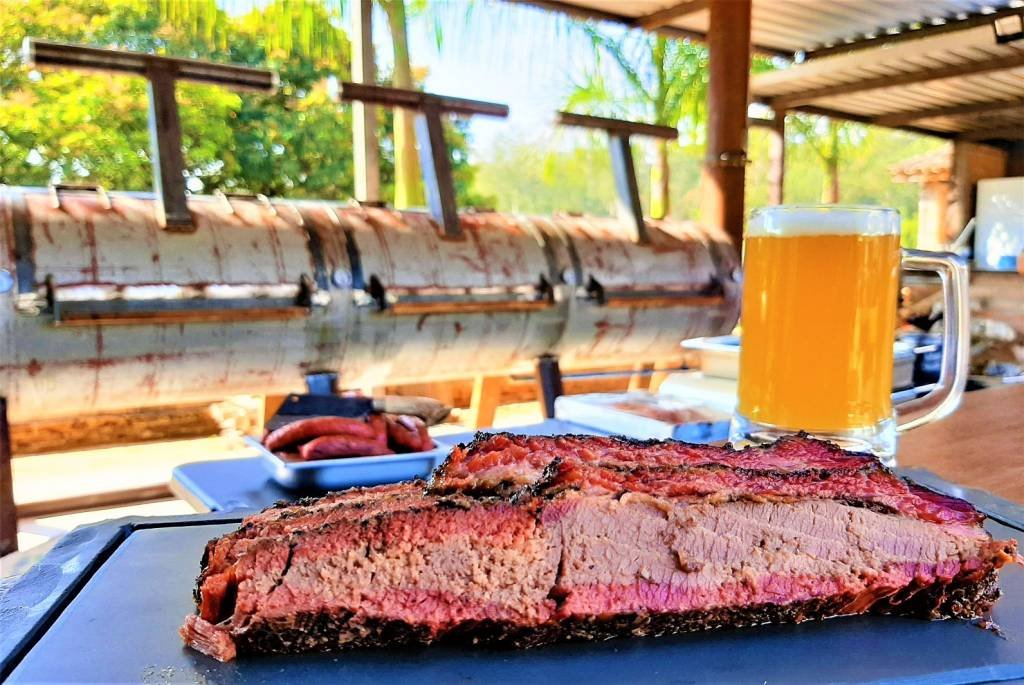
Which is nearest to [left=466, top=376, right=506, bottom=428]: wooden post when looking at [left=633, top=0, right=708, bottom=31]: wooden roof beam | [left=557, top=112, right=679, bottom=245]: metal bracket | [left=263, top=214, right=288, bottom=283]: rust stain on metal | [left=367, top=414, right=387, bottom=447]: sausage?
[left=557, top=112, right=679, bottom=245]: metal bracket

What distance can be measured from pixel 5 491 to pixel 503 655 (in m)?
3.02

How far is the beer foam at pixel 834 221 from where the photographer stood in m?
1.19

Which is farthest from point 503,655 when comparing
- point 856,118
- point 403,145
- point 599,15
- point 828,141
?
point 828,141

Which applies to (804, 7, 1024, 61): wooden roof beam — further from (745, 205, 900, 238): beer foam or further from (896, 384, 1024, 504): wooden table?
(745, 205, 900, 238): beer foam

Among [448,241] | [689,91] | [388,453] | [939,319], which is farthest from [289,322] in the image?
[689,91]

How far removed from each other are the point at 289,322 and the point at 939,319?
6535mm

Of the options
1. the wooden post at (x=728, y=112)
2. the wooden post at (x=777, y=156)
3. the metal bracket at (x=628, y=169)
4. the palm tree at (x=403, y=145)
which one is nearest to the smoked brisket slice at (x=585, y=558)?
the metal bracket at (x=628, y=169)

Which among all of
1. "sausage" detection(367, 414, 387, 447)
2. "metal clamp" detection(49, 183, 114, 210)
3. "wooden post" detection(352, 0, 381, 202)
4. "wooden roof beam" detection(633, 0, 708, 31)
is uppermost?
"wooden roof beam" detection(633, 0, 708, 31)

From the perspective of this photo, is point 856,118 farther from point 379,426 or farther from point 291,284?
point 379,426

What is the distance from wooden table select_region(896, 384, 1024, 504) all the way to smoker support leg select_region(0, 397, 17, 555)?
3.14m

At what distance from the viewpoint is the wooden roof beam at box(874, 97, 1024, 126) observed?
359 inches

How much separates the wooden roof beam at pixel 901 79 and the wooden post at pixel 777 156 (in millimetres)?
186

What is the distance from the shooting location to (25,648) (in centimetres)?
66

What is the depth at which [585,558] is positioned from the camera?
0.75m
